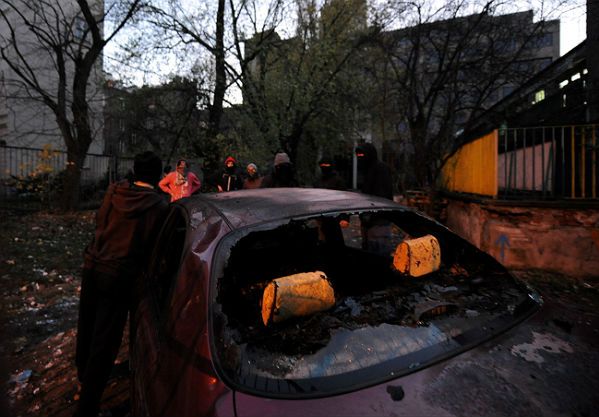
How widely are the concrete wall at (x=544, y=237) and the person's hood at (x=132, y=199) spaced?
476 cm

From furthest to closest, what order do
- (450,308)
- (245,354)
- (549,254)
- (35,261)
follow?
(35,261), (549,254), (450,308), (245,354)

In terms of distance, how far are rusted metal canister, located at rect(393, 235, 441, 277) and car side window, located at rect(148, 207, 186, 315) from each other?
3.78ft

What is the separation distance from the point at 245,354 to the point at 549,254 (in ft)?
17.4

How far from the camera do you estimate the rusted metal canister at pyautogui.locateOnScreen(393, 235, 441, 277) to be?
1.88 meters

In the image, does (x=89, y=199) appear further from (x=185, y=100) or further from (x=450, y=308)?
(x=450, y=308)

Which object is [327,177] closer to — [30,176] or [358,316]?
[358,316]

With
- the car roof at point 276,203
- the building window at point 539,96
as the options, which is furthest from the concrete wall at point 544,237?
the building window at point 539,96

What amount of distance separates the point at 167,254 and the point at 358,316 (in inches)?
50.8

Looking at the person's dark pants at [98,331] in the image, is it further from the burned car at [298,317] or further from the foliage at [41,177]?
the foliage at [41,177]

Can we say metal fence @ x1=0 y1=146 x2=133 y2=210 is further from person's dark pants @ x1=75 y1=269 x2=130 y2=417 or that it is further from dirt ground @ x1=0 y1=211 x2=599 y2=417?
person's dark pants @ x1=75 y1=269 x2=130 y2=417

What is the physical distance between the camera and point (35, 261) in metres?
6.10

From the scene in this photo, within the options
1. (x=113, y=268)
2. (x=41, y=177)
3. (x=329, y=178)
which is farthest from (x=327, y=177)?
(x=41, y=177)

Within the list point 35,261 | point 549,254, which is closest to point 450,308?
point 549,254

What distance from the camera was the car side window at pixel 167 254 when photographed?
2008mm
